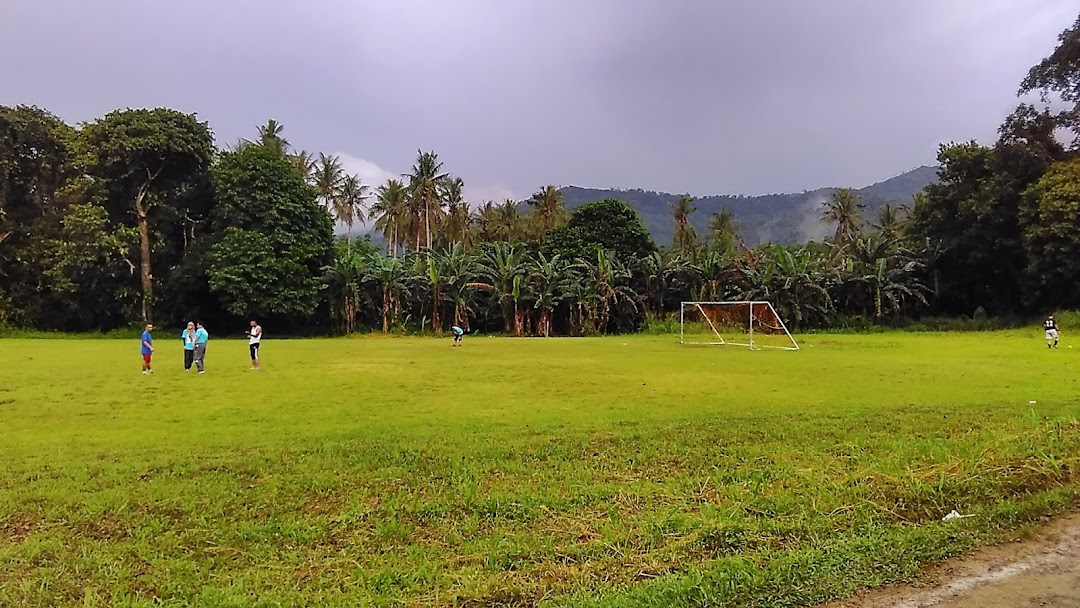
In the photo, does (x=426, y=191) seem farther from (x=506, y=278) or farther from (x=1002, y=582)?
(x=1002, y=582)

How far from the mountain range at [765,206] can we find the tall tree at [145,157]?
8349cm

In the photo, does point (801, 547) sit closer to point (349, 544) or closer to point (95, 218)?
point (349, 544)

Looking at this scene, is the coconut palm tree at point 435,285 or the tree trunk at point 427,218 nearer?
the coconut palm tree at point 435,285

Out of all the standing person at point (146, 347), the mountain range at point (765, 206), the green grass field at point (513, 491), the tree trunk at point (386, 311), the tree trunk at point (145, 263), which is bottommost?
the green grass field at point (513, 491)

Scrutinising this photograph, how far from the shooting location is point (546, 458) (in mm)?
6391

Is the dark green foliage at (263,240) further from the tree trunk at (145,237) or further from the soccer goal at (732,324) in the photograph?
the soccer goal at (732,324)

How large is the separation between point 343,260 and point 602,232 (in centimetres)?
1444

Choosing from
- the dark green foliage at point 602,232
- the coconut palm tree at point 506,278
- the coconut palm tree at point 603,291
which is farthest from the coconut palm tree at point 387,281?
the dark green foliage at point 602,232

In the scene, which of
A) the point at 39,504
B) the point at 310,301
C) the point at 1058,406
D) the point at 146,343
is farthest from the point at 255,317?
the point at 1058,406

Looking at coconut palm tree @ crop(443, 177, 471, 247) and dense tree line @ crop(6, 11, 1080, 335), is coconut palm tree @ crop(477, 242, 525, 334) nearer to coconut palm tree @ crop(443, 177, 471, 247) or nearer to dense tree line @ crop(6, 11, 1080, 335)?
dense tree line @ crop(6, 11, 1080, 335)

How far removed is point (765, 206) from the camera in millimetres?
128750

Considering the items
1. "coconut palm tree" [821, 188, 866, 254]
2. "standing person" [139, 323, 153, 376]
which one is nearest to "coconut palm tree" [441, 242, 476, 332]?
"standing person" [139, 323, 153, 376]

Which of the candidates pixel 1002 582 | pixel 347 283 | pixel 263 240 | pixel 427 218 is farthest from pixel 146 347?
pixel 427 218

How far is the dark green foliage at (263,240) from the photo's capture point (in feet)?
98.3
